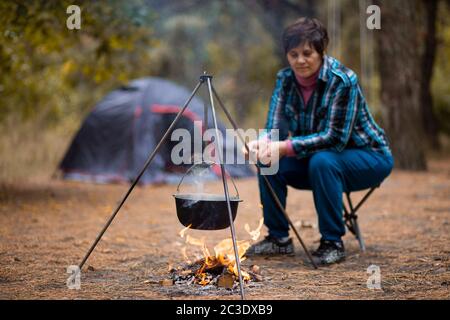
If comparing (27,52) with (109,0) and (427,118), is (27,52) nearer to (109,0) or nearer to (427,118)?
(109,0)

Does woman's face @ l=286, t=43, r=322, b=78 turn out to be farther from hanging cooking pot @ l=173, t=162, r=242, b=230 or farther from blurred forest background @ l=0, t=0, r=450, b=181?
blurred forest background @ l=0, t=0, r=450, b=181

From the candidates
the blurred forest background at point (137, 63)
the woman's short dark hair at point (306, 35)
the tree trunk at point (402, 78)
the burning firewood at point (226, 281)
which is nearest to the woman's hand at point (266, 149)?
the woman's short dark hair at point (306, 35)

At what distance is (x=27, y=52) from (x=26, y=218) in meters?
2.99

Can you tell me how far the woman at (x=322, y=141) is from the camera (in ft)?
11.9

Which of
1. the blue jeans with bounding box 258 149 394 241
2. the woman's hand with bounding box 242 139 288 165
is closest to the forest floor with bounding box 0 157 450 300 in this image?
the blue jeans with bounding box 258 149 394 241

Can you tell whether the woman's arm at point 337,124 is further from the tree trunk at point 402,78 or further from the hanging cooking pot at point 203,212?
the tree trunk at point 402,78

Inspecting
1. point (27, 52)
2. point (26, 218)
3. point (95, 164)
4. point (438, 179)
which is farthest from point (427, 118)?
point (26, 218)

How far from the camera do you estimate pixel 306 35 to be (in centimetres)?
361

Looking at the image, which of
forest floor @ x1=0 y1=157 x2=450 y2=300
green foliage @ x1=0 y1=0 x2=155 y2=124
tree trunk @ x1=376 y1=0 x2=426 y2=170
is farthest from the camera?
tree trunk @ x1=376 y1=0 x2=426 y2=170

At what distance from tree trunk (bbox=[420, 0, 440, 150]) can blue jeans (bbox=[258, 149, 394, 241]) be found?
8.80 m

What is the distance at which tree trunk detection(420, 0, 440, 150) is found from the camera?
11.9m

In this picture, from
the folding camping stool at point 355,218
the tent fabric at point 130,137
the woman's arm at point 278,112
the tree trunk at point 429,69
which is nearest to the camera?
the woman's arm at point 278,112

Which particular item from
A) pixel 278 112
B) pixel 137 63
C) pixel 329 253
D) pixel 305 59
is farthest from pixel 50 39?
pixel 137 63

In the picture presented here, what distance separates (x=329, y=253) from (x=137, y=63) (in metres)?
8.66
